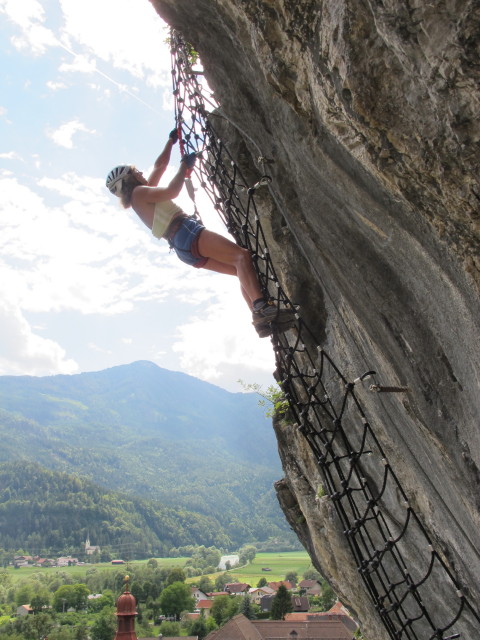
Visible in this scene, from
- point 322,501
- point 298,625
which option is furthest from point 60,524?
point 322,501

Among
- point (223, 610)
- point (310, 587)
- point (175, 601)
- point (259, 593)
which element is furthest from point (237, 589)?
point (223, 610)

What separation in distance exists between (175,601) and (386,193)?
7523cm

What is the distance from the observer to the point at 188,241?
557cm

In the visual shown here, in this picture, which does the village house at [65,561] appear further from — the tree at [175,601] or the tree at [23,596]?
the tree at [175,601]

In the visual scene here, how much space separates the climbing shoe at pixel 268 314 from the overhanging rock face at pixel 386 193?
Answer: 59 centimetres

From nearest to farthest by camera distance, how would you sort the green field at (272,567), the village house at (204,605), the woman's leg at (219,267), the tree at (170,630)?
the woman's leg at (219,267) < the tree at (170,630) < the village house at (204,605) < the green field at (272,567)

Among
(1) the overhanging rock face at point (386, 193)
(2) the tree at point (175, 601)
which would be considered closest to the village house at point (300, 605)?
(2) the tree at point (175, 601)

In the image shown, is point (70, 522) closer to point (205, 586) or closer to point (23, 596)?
point (23, 596)

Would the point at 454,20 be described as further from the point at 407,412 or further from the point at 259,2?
the point at 407,412

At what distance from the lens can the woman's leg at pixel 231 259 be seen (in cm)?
520

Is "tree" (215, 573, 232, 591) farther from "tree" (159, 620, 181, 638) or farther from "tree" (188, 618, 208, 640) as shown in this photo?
"tree" (188, 618, 208, 640)

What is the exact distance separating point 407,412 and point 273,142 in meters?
3.10

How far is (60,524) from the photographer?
178 m

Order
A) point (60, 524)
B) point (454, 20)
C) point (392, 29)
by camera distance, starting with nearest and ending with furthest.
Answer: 1. point (454, 20)
2. point (392, 29)
3. point (60, 524)
